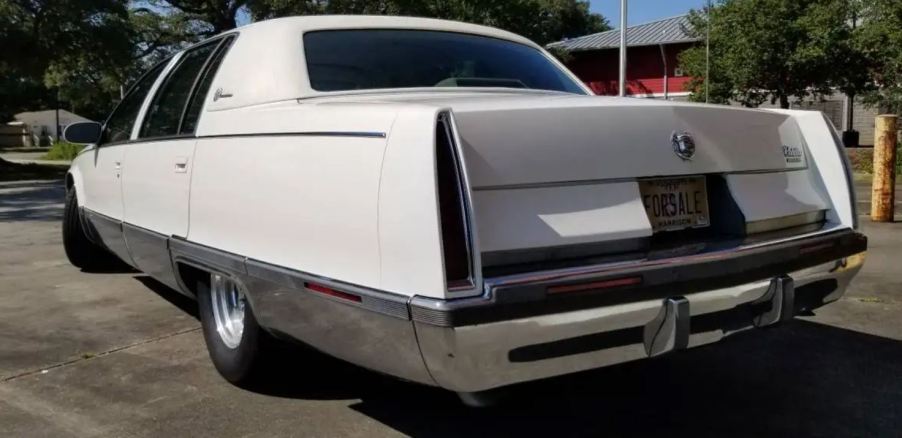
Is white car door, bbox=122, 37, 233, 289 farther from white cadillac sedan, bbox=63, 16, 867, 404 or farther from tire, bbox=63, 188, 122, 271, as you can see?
tire, bbox=63, 188, 122, 271

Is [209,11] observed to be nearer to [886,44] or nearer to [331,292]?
[886,44]

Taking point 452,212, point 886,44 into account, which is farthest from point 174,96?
point 886,44

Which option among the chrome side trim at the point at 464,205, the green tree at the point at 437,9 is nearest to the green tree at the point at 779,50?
the green tree at the point at 437,9

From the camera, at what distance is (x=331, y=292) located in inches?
106

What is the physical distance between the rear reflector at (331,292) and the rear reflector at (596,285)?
63 centimetres

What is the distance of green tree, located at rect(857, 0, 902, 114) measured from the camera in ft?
54.4

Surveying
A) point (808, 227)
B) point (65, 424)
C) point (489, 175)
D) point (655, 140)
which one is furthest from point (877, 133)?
point (65, 424)

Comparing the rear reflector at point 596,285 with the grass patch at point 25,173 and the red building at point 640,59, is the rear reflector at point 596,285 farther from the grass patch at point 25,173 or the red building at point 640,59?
the red building at point 640,59

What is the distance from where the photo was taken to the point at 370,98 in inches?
128

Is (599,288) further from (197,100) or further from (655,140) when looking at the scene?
(197,100)

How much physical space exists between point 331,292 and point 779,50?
2290cm

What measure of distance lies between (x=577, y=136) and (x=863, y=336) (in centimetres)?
289

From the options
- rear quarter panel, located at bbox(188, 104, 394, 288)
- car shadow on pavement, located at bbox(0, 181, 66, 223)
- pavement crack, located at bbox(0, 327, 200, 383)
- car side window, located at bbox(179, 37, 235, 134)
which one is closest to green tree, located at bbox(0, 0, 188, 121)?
car shadow on pavement, located at bbox(0, 181, 66, 223)

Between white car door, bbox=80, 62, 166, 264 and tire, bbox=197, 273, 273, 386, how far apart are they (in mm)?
1258
